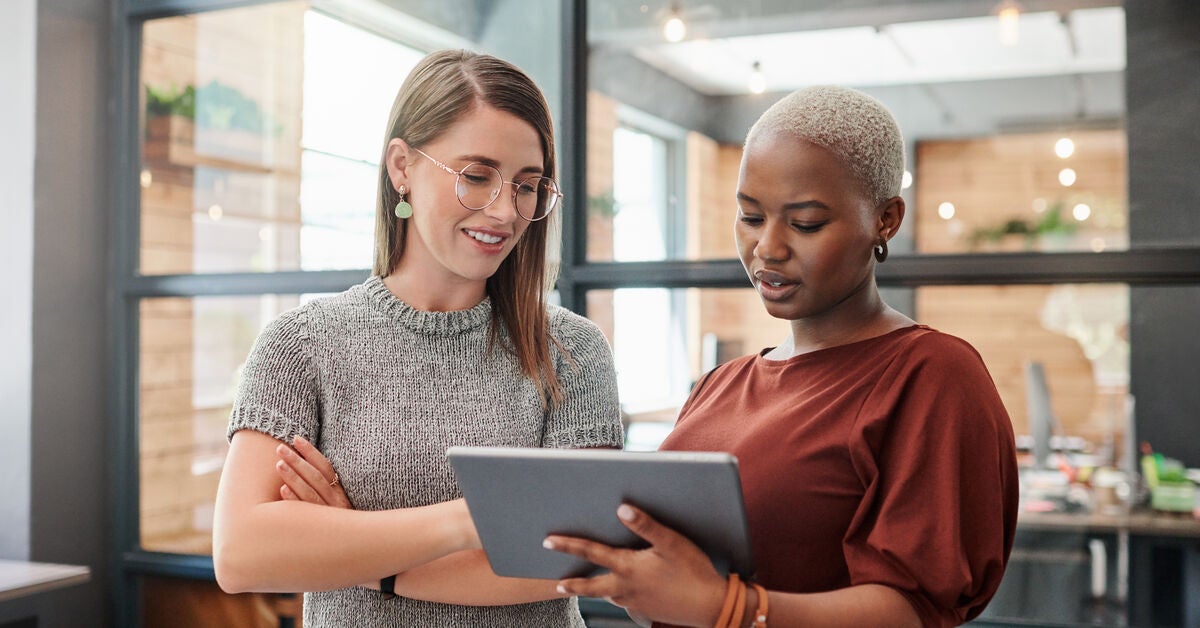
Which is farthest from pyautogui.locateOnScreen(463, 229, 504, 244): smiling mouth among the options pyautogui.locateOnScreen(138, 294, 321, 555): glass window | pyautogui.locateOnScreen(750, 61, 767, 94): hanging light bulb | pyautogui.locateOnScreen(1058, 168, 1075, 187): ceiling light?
pyautogui.locateOnScreen(138, 294, 321, 555): glass window

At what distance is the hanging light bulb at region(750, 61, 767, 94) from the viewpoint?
8.21 ft

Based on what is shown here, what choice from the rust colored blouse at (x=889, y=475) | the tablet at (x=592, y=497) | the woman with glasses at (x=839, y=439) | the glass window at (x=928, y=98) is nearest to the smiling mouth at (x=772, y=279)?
the woman with glasses at (x=839, y=439)

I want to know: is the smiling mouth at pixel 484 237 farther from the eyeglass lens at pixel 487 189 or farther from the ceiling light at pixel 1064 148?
the ceiling light at pixel 1064 148

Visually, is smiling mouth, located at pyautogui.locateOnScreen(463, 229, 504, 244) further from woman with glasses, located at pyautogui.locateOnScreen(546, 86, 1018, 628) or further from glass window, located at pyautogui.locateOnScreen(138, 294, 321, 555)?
glass window, located at pyautogui.locateOnScreen(138, 294, 321, 555)

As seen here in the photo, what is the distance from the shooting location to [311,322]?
1.43m

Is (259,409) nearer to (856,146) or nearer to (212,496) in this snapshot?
(856,146)

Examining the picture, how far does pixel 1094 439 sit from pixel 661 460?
2.65 meters

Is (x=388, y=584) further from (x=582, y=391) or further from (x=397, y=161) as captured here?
(x=397, y=161)

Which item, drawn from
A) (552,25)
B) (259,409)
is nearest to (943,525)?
(259,409)

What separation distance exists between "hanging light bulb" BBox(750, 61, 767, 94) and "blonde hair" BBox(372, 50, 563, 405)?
1115 millimetres

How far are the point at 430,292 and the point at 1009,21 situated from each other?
163cm

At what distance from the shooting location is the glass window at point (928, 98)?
232cm

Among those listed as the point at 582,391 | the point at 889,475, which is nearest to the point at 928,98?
the point at 582,391

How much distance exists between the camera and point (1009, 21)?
7.87 feet
